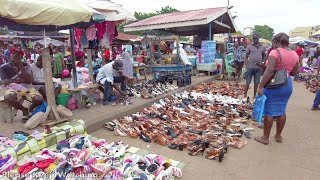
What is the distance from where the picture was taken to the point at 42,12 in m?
3.27

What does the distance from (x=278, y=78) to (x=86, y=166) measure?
9.73 feet

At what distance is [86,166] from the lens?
2.81m

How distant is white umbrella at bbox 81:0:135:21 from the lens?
530 centimetres

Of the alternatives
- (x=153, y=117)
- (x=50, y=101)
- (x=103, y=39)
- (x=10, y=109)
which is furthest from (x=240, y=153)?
(x=103, y=39)

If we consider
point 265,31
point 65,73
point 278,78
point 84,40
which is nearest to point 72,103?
point 84,40

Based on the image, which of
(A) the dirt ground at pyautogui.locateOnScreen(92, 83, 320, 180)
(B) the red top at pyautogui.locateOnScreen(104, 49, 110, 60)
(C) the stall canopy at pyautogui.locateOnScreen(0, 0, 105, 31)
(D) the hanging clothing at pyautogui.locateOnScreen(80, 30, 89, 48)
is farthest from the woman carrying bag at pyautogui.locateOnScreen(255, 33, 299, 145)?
(B) the red top at pyautogui.locateOnScreen(104, 49, 110, 60)

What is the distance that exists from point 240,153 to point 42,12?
355 cm

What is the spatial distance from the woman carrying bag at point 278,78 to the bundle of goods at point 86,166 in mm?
1895

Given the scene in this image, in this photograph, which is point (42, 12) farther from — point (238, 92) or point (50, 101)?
point (238, 92)

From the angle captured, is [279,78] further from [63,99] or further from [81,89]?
[63,99]

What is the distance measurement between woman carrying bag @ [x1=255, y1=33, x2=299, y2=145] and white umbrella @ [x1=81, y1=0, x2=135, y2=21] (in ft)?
12.2

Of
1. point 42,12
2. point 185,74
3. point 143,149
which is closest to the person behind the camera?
point 42,12

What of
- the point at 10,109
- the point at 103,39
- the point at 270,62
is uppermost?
the point at 103,39

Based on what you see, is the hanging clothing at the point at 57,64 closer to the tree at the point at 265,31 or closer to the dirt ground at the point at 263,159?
the dirt ground at the point at 263,159
